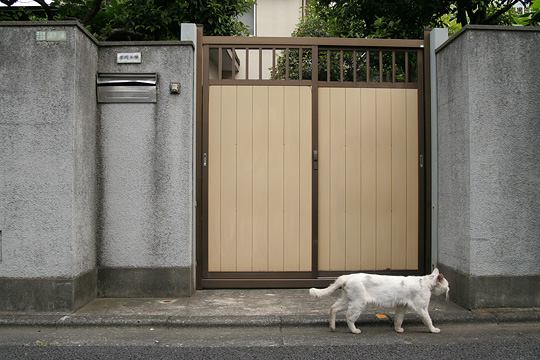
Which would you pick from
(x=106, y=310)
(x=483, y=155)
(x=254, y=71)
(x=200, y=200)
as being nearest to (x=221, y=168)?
(x=200, y=200)

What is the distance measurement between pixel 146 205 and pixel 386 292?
10.8ft

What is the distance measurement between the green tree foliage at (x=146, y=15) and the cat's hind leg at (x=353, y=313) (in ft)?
17.7

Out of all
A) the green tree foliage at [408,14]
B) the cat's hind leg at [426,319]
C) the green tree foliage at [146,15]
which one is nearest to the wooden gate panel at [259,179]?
the green tree foliage at [146,15]

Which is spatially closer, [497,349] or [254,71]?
[497,349]

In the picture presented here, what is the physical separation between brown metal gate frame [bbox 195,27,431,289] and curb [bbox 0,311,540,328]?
134cm

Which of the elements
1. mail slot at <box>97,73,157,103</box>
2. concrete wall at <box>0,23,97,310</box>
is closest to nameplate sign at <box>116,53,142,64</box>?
mail slot at <box>97,73,157,103</box>

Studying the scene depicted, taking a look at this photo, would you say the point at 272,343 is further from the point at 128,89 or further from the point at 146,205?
the point at 128,89

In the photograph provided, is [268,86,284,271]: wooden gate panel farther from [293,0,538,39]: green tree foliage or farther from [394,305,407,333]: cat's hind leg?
[293,0,538,39]: green tree foliage

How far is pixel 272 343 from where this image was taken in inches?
209

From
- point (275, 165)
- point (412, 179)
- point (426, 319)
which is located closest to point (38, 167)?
point (275, 165)

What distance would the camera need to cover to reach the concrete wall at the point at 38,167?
6102 mm

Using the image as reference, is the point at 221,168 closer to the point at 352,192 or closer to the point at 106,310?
the point at 352,192

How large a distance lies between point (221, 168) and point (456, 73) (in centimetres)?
337

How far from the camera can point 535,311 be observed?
6.13 meters
